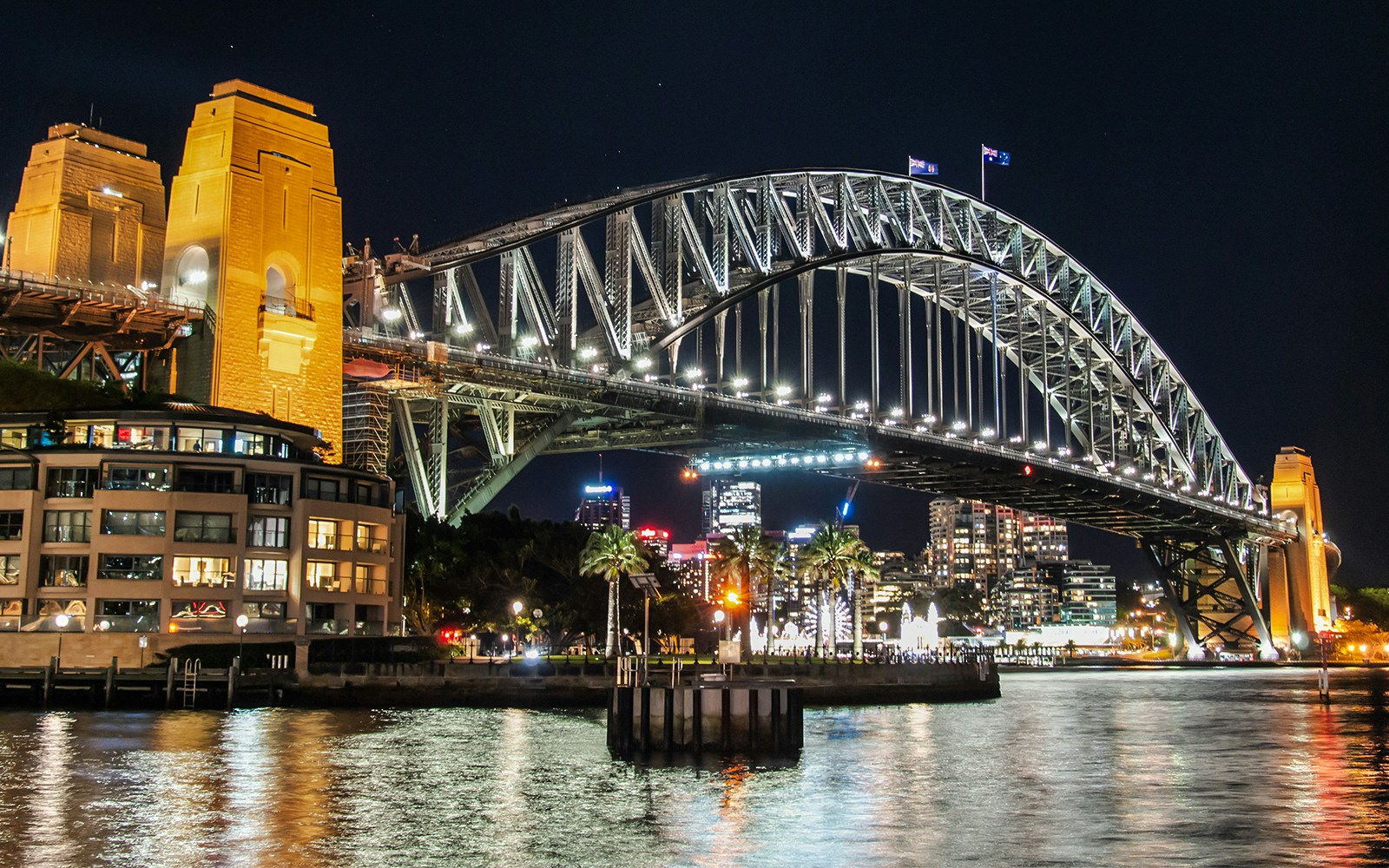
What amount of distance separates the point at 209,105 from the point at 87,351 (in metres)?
14.3

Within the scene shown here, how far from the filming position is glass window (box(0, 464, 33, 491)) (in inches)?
2788

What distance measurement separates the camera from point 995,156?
12531 cm

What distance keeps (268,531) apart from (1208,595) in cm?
12102

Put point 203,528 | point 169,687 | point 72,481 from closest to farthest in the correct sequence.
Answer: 1. point 169,687
2. point 72,481
3. point 203,528

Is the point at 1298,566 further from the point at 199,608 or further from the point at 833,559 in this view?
the point at 199,608

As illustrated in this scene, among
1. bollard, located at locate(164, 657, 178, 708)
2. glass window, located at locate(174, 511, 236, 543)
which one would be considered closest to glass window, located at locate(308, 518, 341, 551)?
glass window, located at locate(174, 511, 236, 543)

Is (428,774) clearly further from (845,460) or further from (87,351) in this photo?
(845,460)

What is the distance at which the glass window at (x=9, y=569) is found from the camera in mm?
68856

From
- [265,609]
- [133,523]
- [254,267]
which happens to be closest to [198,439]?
[133,523]

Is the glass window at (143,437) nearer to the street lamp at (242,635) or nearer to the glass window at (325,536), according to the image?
the glass window at (325,536)

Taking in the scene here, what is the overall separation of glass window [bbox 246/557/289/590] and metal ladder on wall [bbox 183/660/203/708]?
6.41m

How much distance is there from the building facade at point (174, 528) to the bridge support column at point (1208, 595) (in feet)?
351

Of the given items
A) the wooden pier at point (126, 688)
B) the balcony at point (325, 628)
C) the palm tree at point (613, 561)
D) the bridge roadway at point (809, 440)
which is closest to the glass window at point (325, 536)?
the balcony at point (325, 628)

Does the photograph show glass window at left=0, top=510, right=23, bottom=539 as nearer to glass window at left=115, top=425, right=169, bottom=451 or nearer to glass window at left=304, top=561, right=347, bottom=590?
glass window at left=115, top=425, right=169, bottom=451
